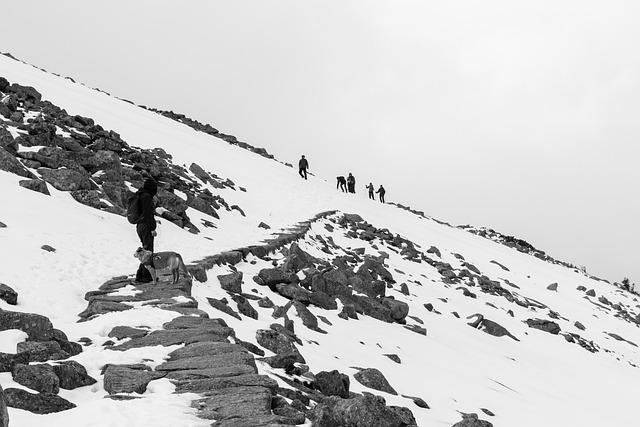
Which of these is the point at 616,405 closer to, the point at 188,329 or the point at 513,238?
the point at 188,329

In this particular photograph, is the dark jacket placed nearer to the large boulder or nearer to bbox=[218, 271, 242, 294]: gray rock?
bbox=[218, 271, 242, 294]: gray rock

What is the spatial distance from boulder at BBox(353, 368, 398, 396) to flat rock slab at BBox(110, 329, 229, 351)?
3123mm

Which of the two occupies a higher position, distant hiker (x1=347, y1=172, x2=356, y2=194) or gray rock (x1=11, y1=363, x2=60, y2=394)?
distant hiker (x1=347, y1=172, x2=356, y2=194)

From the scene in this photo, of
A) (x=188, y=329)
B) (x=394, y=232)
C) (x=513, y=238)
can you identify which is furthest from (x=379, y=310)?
(x=513, y=238)

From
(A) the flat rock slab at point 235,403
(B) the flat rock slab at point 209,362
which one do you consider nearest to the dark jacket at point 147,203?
(B) the flat rock slab at point 209,362

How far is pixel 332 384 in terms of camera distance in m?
8.70

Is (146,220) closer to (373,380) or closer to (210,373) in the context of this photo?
(373,380)

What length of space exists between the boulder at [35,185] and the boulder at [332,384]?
11.9 m

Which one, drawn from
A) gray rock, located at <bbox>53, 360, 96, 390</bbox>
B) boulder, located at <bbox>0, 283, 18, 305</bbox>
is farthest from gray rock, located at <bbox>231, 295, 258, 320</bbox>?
Result: gray rock, located at <bbox>53, 360, 96, 390</bbox>

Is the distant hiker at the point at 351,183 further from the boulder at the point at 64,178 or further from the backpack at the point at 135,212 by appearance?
the backpack at the point at 135,212

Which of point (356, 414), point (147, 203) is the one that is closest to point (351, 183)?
point (147, 203)

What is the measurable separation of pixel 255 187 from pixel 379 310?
20.4m

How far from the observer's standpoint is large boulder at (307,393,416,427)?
6250mm

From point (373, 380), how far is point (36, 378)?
20.1 ft
